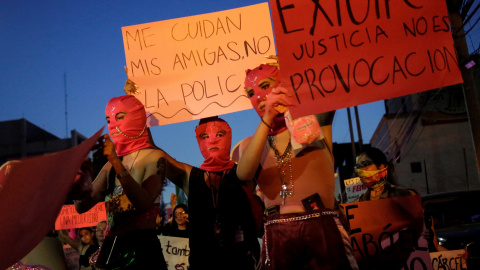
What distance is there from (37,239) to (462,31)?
973 cm

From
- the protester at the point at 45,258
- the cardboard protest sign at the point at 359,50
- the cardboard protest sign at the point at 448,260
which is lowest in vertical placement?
the cardboard protest sign at the point at 448,260

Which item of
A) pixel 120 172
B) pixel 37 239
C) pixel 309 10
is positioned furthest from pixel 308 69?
pixel 37 239

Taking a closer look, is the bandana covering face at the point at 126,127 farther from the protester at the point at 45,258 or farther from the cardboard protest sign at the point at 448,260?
the cardboard protest sign at the point at 448,260

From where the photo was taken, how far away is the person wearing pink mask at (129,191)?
3.51 meters

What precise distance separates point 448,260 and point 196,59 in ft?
13.4

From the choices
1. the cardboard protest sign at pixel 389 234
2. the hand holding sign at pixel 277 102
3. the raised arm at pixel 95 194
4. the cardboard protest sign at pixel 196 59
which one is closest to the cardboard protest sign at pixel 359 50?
the hand holding sign at pixel 277 102

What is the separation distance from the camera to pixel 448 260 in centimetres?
621

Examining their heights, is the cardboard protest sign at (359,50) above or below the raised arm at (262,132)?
above

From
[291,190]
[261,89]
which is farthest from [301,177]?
[261,89]

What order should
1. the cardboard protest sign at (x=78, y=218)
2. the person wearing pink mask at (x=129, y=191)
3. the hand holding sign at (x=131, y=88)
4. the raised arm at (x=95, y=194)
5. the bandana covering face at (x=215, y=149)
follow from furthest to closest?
the cardboard protest sign at (x=78, y=218) < the hand holding sign at (x=131, y=88) < the bandana covering face at (x=215, y=149) < the raised arm at (x=95, y=194) < the person wearing pink mask at (x=129, y=191)

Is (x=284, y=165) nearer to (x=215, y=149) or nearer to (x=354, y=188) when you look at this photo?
(x=215, y=149)

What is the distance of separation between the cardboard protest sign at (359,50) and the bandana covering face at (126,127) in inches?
54.7

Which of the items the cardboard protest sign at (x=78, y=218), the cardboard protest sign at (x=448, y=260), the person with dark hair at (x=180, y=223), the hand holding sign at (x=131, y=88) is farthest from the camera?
the cardboard protest sign at (x=78, y=218)

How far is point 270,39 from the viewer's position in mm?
5098
